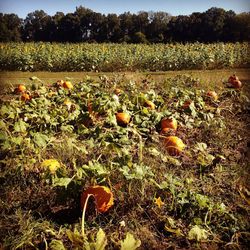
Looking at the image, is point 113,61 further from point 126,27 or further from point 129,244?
point 126,27

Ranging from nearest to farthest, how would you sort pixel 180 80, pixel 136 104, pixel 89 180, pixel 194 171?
pixel 89 180 → pixel 194 171 → pixel 136 104 → pixel 180 80

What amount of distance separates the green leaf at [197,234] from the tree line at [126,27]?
40.5 meters

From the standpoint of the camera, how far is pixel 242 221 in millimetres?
2613

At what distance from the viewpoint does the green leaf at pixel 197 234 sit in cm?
240

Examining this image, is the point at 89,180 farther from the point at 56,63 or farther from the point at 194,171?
the point at 56,63

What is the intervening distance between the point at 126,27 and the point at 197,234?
A: 56.2 metres

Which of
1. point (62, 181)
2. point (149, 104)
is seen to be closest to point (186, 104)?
point (149, 104)

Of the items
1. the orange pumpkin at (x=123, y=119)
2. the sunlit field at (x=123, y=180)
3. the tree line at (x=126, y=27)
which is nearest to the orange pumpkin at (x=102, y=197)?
the sunlit field at (x=123, y=180)

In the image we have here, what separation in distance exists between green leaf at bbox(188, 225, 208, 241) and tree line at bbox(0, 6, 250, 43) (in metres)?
40.5

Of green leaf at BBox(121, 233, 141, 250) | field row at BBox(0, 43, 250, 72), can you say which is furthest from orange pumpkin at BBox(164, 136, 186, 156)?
field row at BBox(0, 43, 250, 72)

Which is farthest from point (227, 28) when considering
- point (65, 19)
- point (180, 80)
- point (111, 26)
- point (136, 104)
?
point (136, 104)

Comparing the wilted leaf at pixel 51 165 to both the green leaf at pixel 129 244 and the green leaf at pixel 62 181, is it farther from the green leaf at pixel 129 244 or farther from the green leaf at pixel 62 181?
the green leaf at pixel 129 244

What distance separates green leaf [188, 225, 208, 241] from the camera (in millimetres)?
2404

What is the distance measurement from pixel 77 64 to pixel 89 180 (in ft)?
48.0
